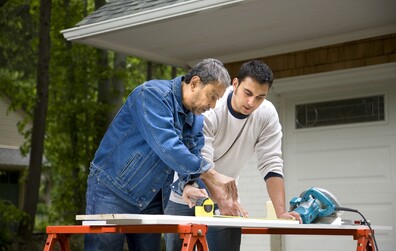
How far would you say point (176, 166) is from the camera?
3.18 m

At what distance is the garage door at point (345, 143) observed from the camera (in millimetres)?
7105

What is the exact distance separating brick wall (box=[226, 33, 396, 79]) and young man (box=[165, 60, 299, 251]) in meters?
3.19

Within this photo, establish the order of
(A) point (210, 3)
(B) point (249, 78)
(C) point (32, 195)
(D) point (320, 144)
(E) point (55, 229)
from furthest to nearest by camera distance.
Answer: (C) point (32, 195) → (D) point (320, 144) → (A) point (210, 3) → (B) point (249, 78) → (E) point (55, 229)

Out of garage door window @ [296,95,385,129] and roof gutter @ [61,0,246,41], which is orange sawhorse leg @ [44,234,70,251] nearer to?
roof gutter @ [61,0,246,41]

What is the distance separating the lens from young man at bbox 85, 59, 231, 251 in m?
3.26

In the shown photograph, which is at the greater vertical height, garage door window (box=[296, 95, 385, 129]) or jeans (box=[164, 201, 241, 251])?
garage door window (box=[296, 95, 385, 129])

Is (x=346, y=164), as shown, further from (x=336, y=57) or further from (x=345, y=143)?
(x=336, y=57)

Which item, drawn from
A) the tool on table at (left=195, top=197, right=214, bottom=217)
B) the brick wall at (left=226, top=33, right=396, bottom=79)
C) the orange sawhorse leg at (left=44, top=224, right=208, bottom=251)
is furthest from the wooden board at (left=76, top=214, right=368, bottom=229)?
the brick wall at (left=226, top=33, right=396, bottom=79)

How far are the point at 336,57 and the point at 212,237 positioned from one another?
386 centimetres

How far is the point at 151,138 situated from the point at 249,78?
87 cm

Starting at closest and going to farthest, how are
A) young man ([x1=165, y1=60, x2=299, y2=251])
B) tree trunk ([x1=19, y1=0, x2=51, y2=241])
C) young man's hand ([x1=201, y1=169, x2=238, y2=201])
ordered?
young man's hand ([x1=201, y1=169, x2=238, y2=201]) < young man ([x1=165, y1=60, x2=299, y2=251]) < tree trunk ([x1=19, y1=0, x2=51, y2=241])

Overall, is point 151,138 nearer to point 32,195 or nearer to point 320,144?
point 320,144

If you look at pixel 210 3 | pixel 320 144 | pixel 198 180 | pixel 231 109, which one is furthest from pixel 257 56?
pixel 198 180

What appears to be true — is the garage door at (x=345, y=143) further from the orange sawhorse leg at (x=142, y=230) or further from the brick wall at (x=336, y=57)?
the orange sawhorse leg at (x=142, y=230)
